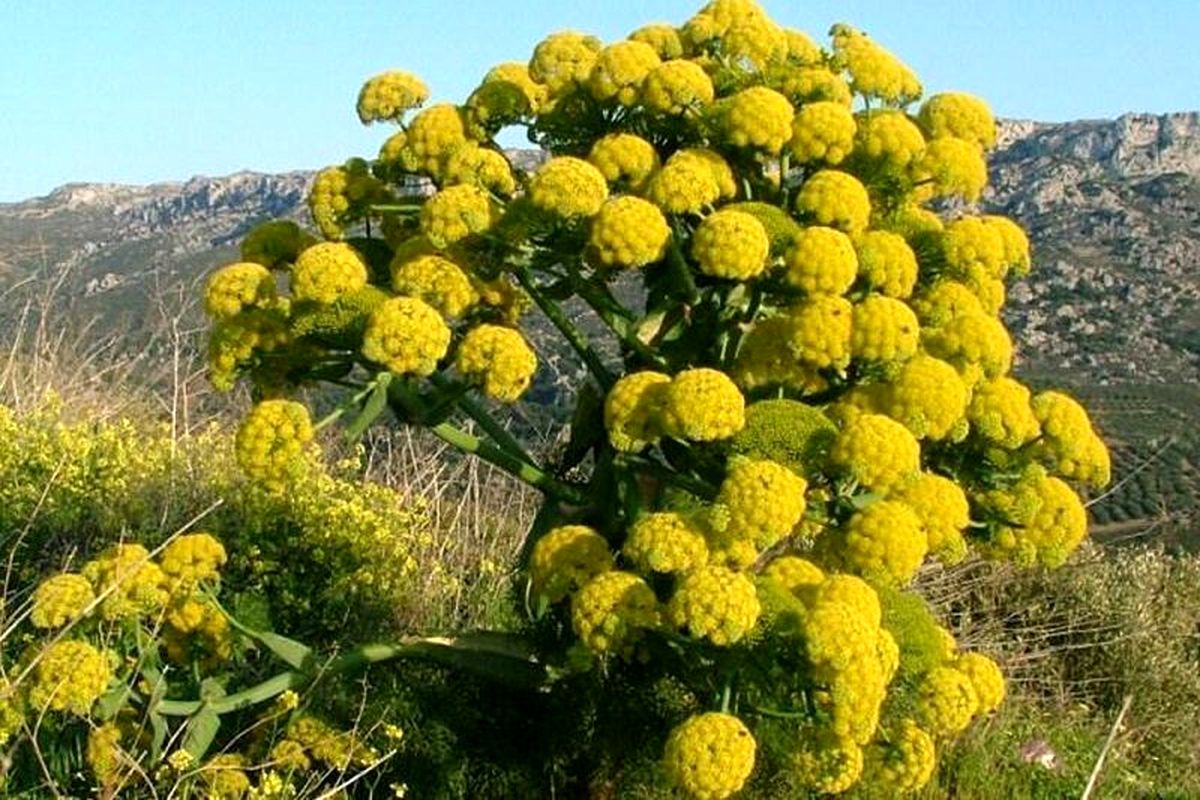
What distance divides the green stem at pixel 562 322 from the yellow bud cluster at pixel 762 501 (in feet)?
2.96

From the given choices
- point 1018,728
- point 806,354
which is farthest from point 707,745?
point 1018,728

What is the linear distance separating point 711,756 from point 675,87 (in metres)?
1.80

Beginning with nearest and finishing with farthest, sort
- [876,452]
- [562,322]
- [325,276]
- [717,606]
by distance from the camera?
1. [717,606]
2. [876,452]
3. [325,276]
4. [562,322]

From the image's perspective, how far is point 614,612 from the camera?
3531 millimetres

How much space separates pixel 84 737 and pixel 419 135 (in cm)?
205

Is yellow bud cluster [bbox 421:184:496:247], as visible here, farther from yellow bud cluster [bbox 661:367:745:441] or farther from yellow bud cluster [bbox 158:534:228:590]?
yellow bud cluster [bbox 158:534:228:590]

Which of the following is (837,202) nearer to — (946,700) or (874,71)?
(874,71)

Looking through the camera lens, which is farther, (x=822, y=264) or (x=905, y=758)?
(x=905, y=758)

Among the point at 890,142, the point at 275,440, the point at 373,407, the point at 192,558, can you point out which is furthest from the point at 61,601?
the point at 890,142

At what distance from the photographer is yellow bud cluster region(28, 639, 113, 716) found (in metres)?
3.82

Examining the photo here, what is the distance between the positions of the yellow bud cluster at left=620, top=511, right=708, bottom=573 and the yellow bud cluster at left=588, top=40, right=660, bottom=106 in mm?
1266

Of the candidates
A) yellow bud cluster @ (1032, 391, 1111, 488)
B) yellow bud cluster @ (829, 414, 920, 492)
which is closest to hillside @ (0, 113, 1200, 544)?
yellow bud cluster @ (1032, 391, 1111, 488)

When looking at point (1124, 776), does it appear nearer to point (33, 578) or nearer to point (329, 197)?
point (329, 197)

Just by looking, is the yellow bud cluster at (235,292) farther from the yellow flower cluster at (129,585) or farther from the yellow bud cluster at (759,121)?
the yellow bud cluster at (759,121)
